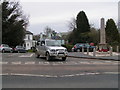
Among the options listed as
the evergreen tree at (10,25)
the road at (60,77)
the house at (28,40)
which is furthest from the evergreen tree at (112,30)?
the road at (60,77)

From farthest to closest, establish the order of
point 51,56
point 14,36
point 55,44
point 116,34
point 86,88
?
point 116,34, point 14,36, point 55,44, point 51,56, point 86,88

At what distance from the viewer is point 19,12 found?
68.8 meters

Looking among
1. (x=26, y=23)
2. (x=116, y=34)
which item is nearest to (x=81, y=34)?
(x=116, y=34)

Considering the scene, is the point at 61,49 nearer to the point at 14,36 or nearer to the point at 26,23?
the point at 14,36

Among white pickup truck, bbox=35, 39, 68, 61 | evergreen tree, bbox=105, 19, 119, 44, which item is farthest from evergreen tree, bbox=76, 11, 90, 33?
white pickup truck, bbox=35, 39, 68, 61

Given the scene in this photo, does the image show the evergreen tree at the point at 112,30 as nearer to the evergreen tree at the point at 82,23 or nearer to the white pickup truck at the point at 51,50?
the evergreen tree at the point at 82,23

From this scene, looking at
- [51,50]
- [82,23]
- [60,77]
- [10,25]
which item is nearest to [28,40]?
[82,23]

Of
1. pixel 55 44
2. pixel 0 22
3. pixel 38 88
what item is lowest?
pixel 38 88

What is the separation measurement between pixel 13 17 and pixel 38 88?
5637cm

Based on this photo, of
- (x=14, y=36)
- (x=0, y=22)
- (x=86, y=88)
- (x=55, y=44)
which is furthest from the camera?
(x=14, y=36)

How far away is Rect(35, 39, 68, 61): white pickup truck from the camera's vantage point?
774 inches

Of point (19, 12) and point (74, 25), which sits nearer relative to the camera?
point (19, 12)

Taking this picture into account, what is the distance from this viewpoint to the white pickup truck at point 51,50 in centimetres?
1967

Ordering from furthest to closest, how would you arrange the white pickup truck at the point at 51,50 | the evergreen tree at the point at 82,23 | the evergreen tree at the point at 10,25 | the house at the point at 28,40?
the house at the point at 28,40 → the evergreen tree at the point at 82,23 → the evergreen tree at the point at 10,25 → the white pickup truck at the point at 51,50
